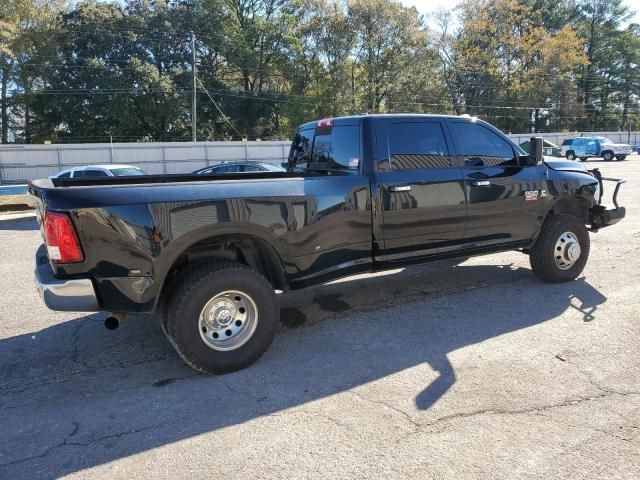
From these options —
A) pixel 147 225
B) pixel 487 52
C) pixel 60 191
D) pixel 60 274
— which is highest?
pixel 487 52

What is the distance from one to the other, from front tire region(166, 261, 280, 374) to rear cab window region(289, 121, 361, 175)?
4.94 ft

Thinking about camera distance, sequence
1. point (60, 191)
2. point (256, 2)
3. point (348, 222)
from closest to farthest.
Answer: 1. point (60, 191)
2. point (348, 222)
3. point (256, 2)

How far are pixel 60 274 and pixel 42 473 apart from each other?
48.2 inches

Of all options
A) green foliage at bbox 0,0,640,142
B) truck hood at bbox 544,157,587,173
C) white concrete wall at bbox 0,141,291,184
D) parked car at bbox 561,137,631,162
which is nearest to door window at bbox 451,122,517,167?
truck hood at bbox 544,157,587,173

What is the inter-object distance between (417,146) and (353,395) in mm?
2542

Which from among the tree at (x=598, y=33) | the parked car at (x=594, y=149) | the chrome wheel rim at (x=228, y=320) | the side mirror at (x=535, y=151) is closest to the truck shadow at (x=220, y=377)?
the chrome wheel rim at (x=228, y=320)

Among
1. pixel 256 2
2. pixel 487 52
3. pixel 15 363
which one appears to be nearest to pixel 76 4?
pixel 256 2

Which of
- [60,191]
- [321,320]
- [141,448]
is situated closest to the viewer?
[141,448]

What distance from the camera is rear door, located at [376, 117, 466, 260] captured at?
4590 mm

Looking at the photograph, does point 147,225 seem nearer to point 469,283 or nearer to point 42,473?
point 42,473

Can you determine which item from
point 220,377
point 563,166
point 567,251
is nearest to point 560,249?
point 567,251

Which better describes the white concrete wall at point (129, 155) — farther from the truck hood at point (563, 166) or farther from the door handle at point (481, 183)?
the door handle at point (481, 183)

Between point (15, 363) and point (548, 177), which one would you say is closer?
point (15, 363)

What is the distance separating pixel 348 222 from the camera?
170 inches
